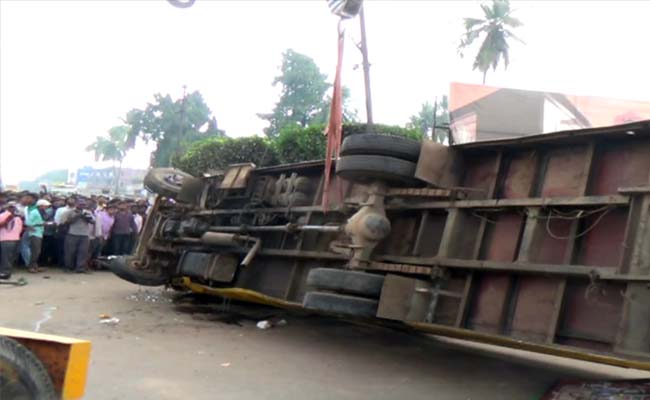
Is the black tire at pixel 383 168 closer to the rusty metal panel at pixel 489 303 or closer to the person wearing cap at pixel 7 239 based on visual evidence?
the rusty metal panel at pixel 489 303

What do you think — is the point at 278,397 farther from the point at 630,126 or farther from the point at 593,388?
the point at 630,126

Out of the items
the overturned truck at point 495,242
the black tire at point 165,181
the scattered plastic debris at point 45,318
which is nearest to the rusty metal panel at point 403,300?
the overturned truck at point 495,242

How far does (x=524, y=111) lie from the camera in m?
11.8

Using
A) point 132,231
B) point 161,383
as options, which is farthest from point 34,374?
point 132,231

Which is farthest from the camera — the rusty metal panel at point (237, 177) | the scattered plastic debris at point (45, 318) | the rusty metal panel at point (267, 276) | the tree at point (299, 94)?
the tree at point (299, 94)

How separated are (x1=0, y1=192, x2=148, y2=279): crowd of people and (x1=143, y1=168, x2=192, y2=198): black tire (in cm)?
A: 331

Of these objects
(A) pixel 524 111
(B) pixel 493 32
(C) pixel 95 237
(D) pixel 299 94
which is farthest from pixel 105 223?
(D) pixel 299 94

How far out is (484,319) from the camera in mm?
4500

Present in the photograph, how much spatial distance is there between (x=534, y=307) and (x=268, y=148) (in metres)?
18.3

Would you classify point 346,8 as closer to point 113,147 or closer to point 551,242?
point 551,242

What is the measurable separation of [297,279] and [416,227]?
64.7 inches

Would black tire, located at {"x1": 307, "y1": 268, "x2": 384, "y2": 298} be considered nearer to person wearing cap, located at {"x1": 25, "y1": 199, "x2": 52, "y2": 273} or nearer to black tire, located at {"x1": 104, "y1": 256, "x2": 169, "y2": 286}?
black tire, located at {"x1": 104, "y1": 256, "x2": 169, "y2": 286}

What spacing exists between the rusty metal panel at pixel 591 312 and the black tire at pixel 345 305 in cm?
142

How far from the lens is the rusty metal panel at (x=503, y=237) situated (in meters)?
4.55
